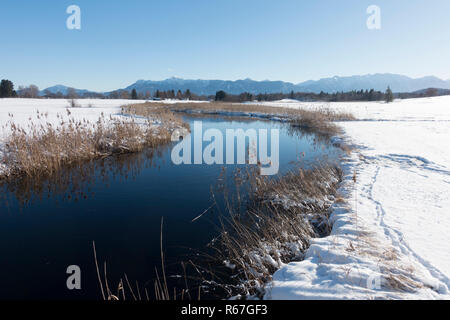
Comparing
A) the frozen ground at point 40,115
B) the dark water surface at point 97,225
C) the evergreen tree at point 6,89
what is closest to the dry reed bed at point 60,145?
the frozen ground at point 40,115

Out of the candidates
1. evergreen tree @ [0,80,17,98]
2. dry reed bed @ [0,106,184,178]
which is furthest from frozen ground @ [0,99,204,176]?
evergreen tree @ [0,80,17,98]

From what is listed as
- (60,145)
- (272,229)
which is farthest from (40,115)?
(272,229)

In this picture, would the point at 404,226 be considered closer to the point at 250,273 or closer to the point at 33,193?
the point at 250,273

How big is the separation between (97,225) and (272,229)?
12.8 feet

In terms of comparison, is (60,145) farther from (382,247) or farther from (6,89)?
(6,89)

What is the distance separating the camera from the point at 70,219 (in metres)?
Answer: 5.13

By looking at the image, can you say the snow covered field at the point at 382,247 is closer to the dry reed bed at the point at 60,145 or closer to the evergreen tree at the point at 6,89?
the dry reed bed at the point at 60,145

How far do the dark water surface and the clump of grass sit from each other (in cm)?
68

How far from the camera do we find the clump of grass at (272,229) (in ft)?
11.1

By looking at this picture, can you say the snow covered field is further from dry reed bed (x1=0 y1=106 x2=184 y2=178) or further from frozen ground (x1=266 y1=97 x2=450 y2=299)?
dry reed bed (x1=0 y1=106 x2=184 y2=178)

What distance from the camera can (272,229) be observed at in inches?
170

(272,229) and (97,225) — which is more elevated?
(272,229)

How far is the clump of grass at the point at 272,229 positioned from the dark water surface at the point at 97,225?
2.22 feet
